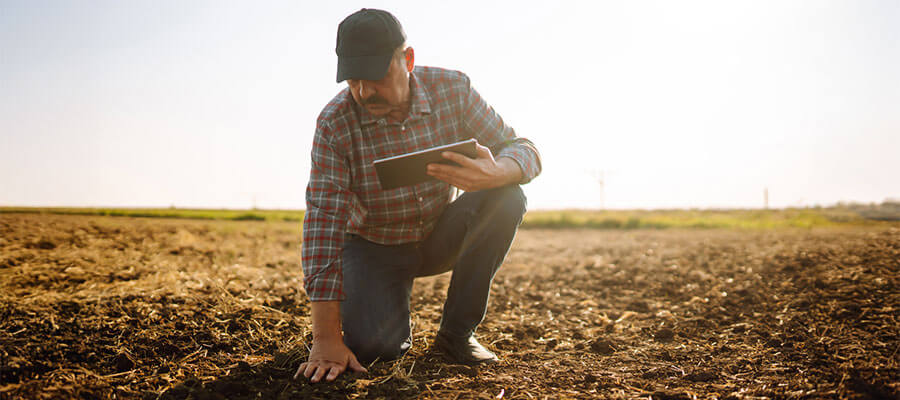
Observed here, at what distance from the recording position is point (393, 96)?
2.50 meters

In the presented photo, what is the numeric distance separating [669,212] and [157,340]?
2299cm

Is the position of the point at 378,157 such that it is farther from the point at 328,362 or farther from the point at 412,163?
the point at 328,362

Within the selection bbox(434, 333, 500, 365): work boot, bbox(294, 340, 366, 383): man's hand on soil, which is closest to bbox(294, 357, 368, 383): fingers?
bbox(294, 340, 366, 383): man's hand on soil

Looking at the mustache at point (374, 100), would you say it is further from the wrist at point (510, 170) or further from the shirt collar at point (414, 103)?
the wrist at point (510, 170)

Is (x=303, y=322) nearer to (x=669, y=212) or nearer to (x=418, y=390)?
(x=418, y=390)

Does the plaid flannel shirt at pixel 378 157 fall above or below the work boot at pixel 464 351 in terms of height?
above

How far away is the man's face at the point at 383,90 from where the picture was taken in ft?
7.82

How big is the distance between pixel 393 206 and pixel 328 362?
33.7 inches

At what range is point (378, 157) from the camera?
273cm

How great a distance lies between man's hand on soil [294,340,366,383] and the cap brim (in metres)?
1.19

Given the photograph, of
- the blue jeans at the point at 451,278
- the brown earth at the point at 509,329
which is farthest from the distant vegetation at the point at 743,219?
the blue jeans at the point at 451,278

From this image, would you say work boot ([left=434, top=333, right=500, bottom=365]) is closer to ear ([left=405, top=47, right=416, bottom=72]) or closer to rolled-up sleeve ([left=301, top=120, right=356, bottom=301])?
rolled-up sleeve ([left=301, top=120, right=356, bottom=301])

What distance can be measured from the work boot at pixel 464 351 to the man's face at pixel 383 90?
120cm

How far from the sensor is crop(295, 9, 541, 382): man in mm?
2338
